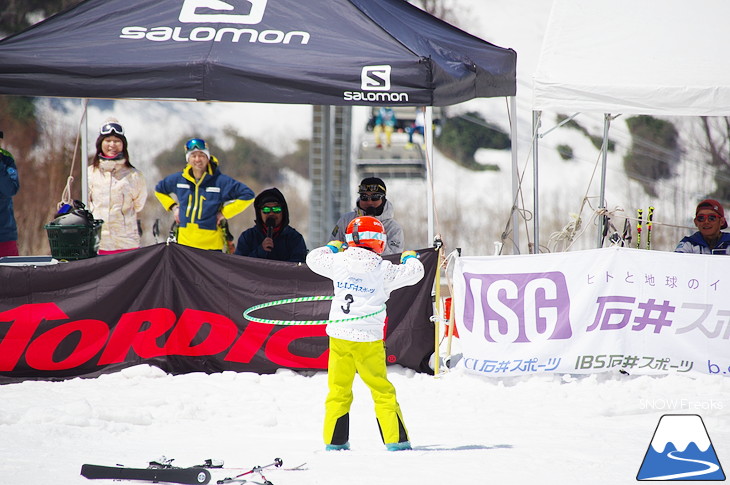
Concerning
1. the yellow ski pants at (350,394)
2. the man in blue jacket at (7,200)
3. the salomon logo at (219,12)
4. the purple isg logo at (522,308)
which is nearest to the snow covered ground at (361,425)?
the yellow ski pants at (350,394)

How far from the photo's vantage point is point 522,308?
7.70 m

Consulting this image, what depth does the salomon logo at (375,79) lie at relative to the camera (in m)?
7.84

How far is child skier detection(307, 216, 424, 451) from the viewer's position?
18.3ft

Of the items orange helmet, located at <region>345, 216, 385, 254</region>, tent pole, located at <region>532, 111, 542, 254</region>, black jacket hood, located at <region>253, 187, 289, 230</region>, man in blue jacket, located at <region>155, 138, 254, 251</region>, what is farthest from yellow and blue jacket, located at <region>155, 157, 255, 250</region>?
orange helmet, located at <region>345, 216, 385, 254</region>

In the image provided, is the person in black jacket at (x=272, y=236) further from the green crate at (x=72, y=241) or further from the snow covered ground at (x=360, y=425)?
the green crate at (x=72, y=241)

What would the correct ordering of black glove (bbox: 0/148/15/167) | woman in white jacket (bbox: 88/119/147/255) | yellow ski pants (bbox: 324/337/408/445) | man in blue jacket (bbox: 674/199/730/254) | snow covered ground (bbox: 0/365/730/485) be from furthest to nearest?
woman in white jacket (bbox: 88/119/147/255) < black glove (bbox: 0/148/15/167) < man in blue jacket (bbox: 674/199/730/254) < yellow ski pants (bbox: 324/337/408/445) < snow covered ground (bbox: 0/365/730/485)

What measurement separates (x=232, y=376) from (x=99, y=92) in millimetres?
2735

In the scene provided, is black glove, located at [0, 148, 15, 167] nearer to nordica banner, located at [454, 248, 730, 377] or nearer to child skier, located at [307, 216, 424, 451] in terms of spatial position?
child skier, located at [307, 216, 424, 451]

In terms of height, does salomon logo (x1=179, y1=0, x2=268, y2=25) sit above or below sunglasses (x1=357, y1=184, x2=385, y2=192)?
above

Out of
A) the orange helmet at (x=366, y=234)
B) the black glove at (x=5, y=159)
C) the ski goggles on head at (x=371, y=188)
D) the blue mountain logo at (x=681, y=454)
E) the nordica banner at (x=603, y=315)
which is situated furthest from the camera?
the black glove at (x=5, y=159)

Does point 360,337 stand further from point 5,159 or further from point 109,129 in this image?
point 5,159

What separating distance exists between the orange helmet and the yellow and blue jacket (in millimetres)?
3029

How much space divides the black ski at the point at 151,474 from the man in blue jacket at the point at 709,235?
207 inches

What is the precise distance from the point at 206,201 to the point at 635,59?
434cm
